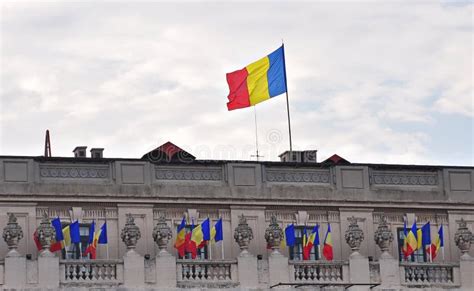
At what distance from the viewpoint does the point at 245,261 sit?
85312mm

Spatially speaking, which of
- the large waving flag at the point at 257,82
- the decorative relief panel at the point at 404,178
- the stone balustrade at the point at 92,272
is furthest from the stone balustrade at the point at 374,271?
the stone balustrade at the point at 92,272

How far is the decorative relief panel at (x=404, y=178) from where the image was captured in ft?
296

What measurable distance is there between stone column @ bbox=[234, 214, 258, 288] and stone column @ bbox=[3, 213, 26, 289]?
845 centimetres

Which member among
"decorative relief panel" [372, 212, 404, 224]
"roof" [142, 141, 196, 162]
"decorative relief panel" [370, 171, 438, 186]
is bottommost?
"decorative relief panel" [372, 212, 404, 224]

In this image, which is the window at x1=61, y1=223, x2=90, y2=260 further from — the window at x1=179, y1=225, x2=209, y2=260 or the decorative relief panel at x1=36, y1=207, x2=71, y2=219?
the window at x1=179, y1=225, x2=209, y2=260

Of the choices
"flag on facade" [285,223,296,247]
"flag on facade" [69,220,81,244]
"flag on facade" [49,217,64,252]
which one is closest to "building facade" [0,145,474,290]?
"flag on facade" [285,223,296,247]

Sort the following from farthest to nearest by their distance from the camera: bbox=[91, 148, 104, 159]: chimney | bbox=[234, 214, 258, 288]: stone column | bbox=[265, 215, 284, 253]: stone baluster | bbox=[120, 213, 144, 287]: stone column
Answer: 1. bbox=[91, 148, 104, 159]: chimney
2. bbox=[265, 215, 284, 253]: stone baluster
3. bbox=[234, 214, 258, 288]: stone column
4. bbox=[120, 213, 144, 287]: stone column

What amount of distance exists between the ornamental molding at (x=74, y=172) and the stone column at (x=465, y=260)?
46.5ft

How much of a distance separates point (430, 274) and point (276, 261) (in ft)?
21.3

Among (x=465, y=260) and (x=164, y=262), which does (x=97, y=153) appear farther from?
(x=465, y=260)

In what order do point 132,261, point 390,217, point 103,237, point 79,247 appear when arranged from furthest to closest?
point 390,217 < point 79,247 < point 103,237 < point 132,261

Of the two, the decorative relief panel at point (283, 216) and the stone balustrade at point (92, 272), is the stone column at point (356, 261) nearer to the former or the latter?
the decorative relief panel at point (283, 216)

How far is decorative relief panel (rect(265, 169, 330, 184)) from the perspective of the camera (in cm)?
8900

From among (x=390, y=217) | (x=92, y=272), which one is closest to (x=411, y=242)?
(x=390, y=217)
